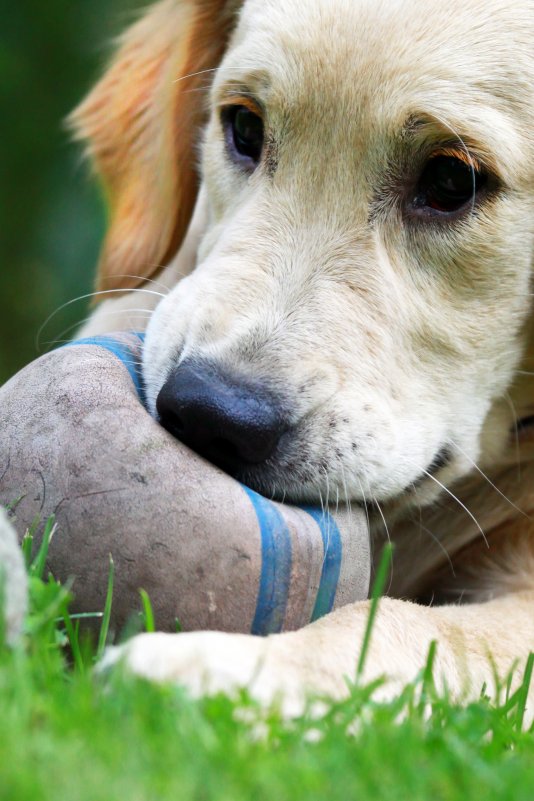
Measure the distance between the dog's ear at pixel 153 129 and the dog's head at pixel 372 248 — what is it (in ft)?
2.15

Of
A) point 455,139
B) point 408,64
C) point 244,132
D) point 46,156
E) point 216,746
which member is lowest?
point 46,156

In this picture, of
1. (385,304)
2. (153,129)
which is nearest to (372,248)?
(385,304)

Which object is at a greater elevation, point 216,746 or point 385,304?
point 385,304

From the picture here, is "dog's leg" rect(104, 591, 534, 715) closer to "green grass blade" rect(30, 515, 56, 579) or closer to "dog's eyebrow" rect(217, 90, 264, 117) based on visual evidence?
"green grass blade" rect(30, 515, 56, 579)

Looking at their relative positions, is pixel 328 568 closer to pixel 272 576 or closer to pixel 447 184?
pixel 272 576

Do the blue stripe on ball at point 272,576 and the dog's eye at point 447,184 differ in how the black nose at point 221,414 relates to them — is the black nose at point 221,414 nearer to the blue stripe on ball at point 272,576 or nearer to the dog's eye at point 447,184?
the blue stripe on ball at point 272,576

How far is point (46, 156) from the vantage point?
22.1 feet

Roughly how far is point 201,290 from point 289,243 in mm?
247

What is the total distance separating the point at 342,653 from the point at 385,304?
35.6 inches

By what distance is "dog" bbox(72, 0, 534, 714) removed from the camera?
2170mm

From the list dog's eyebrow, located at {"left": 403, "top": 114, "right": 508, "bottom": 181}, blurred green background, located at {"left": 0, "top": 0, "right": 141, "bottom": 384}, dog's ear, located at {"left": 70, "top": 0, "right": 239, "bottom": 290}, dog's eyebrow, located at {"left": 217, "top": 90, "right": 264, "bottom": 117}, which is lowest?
blurred green background, located at {"left": 0, "top": 0, "right": 141, "bottom": 384}

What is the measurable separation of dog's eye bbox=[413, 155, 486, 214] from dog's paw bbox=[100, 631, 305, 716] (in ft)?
4.02

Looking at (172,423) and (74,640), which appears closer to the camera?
(74,640)

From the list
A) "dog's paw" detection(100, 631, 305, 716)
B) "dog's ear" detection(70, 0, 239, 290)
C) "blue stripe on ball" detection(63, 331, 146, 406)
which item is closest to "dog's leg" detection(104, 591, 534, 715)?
"dog's paw" detection(100, 631, 305, 716)
